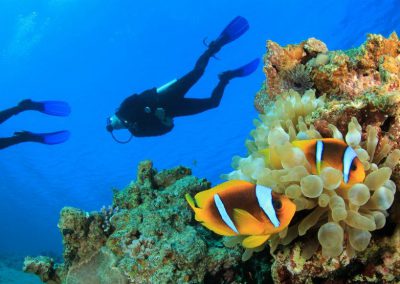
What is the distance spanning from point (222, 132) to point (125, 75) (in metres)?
12.8

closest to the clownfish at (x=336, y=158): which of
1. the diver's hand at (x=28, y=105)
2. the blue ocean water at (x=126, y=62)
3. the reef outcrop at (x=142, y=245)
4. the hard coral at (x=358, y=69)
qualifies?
the hard coral at (x=358, y=69)

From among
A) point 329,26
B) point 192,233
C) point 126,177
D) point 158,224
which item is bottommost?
point 192,233

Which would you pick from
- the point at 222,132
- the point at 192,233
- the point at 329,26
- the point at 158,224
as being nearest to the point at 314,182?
the point at 192,233

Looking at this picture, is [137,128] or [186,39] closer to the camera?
[137,128]

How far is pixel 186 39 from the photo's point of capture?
1280 inches

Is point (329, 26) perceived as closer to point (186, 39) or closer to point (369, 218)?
point (186, 39)

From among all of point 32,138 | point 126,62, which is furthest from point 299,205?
point 126,62

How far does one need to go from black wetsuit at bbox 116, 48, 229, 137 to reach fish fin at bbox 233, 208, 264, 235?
6771mm

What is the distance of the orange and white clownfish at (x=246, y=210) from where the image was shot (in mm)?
1670

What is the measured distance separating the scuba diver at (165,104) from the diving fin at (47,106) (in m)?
2.15

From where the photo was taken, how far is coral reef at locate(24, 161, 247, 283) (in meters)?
2.97

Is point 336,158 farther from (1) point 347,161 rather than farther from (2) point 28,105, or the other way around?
(2) point 28,105

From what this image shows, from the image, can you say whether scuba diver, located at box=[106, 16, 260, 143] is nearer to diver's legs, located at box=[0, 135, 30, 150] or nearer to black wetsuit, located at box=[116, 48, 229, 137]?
black wetsuit, located at box=[116, 48, 229, 137]

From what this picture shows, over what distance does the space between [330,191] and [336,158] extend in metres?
0.19
